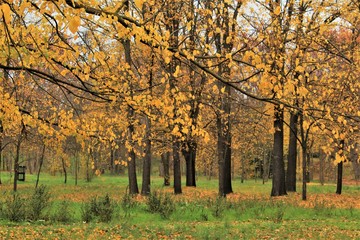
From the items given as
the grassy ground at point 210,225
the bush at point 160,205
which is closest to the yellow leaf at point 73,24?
the grassy ground at point 210,225

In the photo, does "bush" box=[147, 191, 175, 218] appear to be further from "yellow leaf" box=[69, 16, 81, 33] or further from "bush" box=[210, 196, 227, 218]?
"yellow leaf" box=[69, 16, 81, 33]

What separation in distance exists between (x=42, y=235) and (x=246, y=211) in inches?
240

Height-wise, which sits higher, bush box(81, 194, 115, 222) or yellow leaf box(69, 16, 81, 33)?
yellow leaf box(69, 16, 81, 33)

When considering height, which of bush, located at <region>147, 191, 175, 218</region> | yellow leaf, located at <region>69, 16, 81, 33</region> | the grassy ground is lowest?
the grassy ground

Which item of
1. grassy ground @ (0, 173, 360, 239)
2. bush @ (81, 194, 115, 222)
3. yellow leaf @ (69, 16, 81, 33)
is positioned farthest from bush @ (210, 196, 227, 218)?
yellow leaf @ (69, 16, 81, 33)

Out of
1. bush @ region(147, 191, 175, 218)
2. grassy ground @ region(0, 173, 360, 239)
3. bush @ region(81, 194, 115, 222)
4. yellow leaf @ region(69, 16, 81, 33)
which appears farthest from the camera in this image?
bush @ region(147, 191, 175, 218)

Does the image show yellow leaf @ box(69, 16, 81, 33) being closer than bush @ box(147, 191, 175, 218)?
Yes

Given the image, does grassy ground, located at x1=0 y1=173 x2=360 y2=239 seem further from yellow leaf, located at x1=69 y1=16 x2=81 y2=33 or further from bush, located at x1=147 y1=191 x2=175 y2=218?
yellow leaf, located at x1=69 y1=16 x2=81 y2=33

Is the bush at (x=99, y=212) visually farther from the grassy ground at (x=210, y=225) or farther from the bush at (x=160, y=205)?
the bush at (x=160, y=205)

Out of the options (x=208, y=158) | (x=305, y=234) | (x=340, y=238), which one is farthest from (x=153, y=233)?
(x=208, y=158)

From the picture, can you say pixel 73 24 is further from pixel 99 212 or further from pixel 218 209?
pixel 218 209

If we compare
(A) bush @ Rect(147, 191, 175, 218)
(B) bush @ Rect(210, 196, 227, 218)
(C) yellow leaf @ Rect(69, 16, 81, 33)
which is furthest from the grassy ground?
(C) yellow leaf @ Rect(69, 16, 81, 33)

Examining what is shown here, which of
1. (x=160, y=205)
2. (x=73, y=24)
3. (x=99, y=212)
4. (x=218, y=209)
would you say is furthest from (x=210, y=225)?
(x=73, y=24)

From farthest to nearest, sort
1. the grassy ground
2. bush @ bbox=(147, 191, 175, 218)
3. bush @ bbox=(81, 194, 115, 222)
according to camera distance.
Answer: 1. bush @ bbox=(147, 191, 175, 218)
2. bush @ bbox=(81, 194, 115, 222)
3. the grassy ground
